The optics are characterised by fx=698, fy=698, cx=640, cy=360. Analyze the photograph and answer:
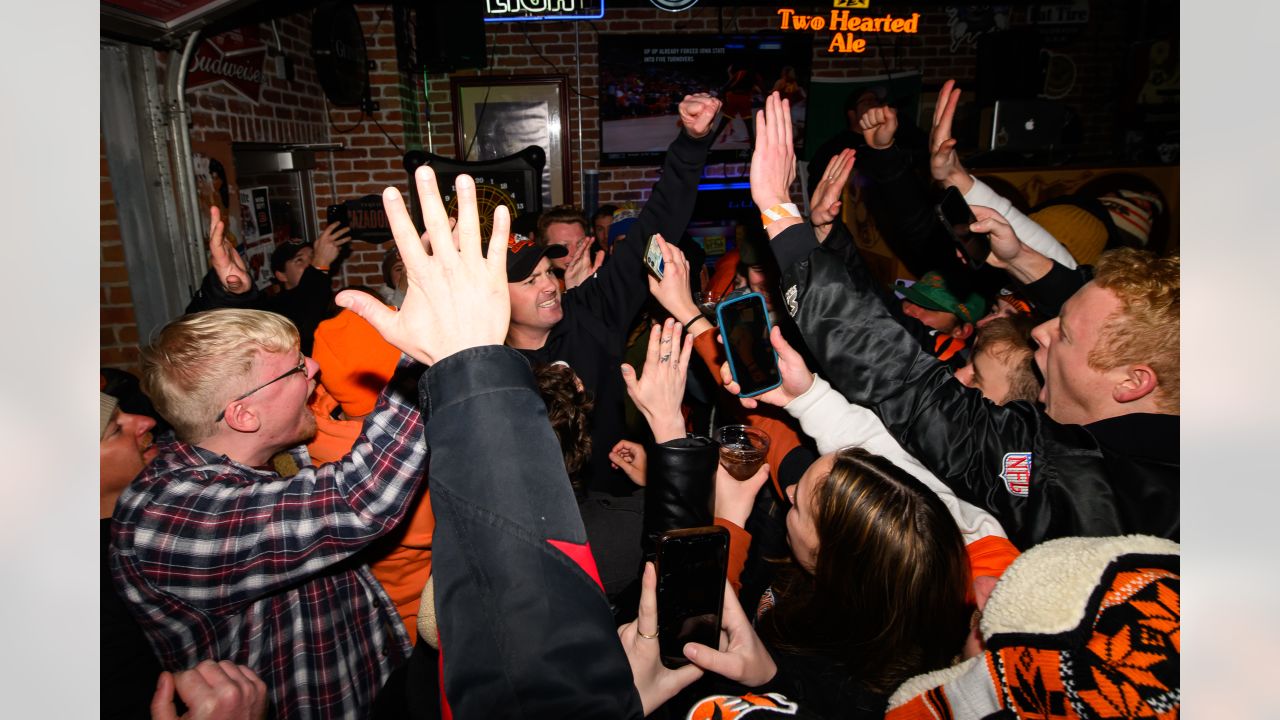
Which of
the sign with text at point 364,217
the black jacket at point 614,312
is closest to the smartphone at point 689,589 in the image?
the black jacket at point 614,312

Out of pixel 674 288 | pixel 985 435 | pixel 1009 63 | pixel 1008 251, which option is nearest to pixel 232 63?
pixel 674 288

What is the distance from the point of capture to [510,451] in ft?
2.32

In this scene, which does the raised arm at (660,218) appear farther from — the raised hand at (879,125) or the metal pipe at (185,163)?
the metal pipe at (185,163)

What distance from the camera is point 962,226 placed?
2.37m

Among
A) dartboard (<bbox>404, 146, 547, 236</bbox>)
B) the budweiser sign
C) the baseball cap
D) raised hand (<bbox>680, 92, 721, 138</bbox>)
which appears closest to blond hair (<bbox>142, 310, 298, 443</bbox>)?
raised hand (<bbox>680, 92, 721, 138</bbox>)

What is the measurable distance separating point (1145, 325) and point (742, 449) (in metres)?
0.95

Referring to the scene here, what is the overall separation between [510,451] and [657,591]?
52 centimetres

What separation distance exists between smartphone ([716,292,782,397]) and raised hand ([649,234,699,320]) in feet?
1.03

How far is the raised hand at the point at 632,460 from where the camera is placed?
2.18 metres

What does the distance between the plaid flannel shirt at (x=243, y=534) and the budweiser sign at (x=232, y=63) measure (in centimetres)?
298

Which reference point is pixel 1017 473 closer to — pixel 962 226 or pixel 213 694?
pixel 962 226

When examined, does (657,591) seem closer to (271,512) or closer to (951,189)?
(271,512)

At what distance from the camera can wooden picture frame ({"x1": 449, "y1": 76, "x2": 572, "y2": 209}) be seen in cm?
611
